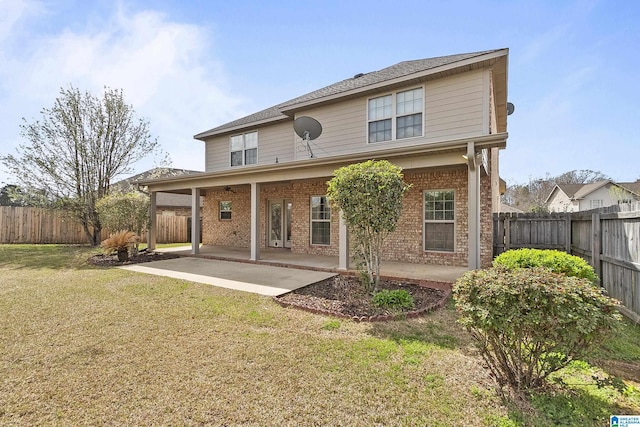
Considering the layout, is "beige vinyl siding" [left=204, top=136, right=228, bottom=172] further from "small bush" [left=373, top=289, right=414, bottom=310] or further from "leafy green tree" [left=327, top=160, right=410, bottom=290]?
"small bush" [left=373, top=289, right=414, bottom=310]

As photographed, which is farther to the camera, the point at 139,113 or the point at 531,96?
the point at 139,113

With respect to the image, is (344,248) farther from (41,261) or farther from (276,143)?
(41,261)

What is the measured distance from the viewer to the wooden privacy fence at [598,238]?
175 inches

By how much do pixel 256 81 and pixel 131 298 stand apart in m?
8.54

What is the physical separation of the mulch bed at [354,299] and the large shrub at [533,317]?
2.06m

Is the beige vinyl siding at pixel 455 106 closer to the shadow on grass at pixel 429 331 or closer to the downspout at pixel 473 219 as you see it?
the downspout at pixel 473 219

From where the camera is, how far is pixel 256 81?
11102mm

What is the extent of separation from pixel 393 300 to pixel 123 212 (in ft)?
32.6

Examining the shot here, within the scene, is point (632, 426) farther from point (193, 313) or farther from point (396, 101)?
point (396, 101)

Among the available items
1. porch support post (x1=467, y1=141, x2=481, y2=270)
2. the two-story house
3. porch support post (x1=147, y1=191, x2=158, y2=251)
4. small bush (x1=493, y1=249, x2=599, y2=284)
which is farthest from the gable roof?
small bush (x1=493, y1=249, x2=599, y2=284)

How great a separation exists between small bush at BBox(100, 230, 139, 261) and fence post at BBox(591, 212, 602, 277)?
12023 mm

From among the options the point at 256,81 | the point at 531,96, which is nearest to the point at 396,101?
the point at 256,81

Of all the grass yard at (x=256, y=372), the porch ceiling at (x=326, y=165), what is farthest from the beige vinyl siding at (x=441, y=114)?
the grass yard at (x=256, y=372)

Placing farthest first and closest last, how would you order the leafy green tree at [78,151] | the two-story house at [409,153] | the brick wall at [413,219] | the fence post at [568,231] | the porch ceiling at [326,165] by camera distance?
the leafy green tree at [78,151] → the brick wall at [413,219] → the fence post at [568,231] → the two-story house at [409,153] → the porch ceiling at [326,165]
